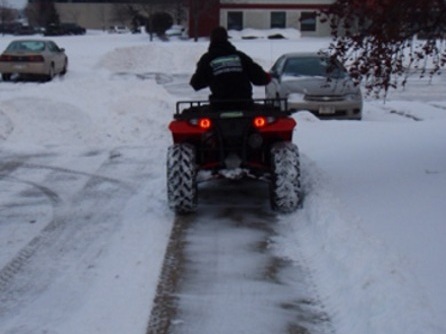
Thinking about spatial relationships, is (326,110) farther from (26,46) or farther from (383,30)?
(26,46)

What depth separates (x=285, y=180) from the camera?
8.15 meters

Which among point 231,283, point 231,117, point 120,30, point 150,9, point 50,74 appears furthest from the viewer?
point 120,30

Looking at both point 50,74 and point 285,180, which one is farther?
point 50,74

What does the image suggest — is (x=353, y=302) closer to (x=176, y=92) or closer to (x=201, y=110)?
(x=201, y=110)

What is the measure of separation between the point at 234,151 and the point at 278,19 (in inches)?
2431

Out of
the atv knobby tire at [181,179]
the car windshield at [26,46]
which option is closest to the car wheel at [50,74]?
the car windshield at [26,46]

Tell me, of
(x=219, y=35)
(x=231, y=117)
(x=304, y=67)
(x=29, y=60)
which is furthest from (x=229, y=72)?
(x=29, y=60)

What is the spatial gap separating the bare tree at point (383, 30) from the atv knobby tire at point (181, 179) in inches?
76.2

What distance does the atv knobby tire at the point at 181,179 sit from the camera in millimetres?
8141

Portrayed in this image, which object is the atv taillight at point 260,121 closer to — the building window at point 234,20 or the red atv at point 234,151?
the red atv at point 234,151

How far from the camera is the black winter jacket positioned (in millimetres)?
8719

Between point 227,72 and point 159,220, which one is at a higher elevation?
point 227,72

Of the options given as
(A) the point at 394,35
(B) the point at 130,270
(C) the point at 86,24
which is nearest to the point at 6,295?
(B) the point at 130,270

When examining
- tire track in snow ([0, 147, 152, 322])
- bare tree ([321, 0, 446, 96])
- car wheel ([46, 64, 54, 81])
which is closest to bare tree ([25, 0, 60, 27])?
car wheel ([46, 64, 54, 81])
